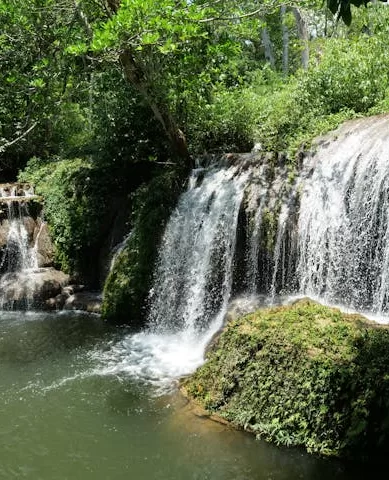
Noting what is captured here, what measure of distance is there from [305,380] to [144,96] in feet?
23.4

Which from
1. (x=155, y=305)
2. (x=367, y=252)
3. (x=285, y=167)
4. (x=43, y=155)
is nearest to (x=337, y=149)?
(x=285, y=167)

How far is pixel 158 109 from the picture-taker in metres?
11.3

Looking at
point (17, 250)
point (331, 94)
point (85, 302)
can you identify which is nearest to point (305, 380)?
point (85, 302)

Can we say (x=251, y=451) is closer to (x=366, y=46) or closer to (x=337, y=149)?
(x=337, y=149)

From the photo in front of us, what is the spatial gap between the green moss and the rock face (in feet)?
5.64

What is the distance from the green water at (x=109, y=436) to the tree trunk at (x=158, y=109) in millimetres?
5229

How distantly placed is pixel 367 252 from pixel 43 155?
13.2 meters

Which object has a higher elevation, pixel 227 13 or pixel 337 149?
pixel 227 13

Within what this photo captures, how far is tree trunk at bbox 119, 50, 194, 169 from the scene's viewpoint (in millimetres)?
10414

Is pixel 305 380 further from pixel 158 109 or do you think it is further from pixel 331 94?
pixel 331 94

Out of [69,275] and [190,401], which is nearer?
[190,401]

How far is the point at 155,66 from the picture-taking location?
10500mm

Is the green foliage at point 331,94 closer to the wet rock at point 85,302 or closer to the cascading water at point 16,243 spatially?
the wet rock at point 85,302

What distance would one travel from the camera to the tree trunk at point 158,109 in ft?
34.2
